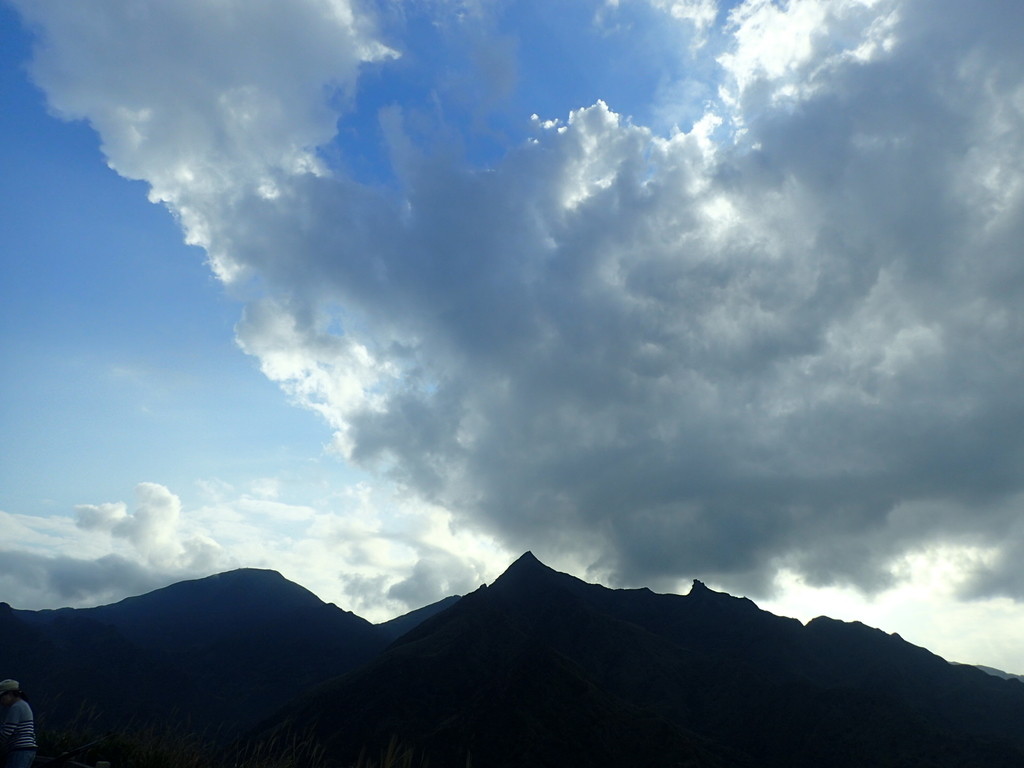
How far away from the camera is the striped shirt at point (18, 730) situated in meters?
9.61

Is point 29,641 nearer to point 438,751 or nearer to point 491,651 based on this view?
point 491,651

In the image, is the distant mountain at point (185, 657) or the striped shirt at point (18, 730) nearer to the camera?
the striped shirt at point (18, 730)

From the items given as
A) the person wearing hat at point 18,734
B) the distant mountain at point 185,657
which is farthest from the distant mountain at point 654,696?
the distant mountain at point 185,657

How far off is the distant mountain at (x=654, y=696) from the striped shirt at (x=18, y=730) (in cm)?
4465

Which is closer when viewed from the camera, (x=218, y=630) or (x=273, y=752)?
(x=273, y=752)

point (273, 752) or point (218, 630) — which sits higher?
point (218, 630)

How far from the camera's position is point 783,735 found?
278 feet

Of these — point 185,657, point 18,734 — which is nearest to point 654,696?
point 18,734

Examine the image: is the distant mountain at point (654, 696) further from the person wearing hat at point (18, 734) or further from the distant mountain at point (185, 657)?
the distant mountain at point (185, 657)

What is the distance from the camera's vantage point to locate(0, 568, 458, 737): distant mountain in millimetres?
123250

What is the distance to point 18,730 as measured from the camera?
9.72m

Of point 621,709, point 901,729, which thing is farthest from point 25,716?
point 901,729

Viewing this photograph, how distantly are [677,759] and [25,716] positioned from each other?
70.9 m

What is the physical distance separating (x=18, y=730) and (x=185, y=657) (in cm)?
18432
